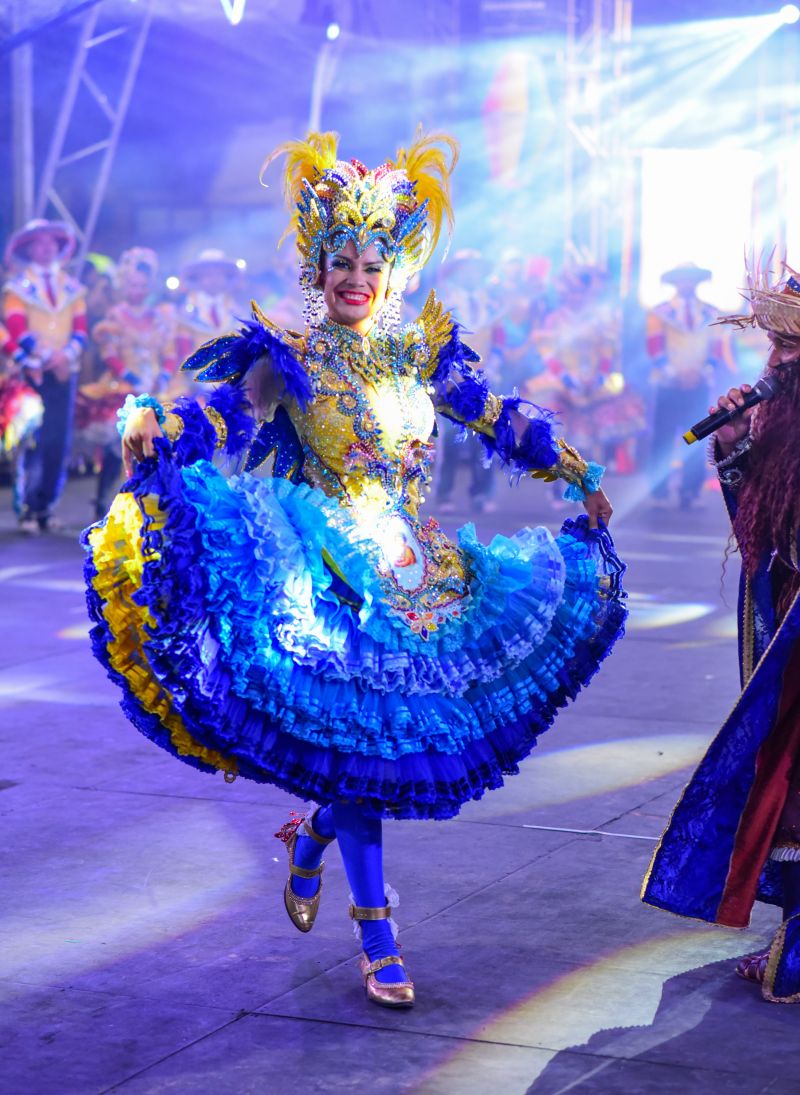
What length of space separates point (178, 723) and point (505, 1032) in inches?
38.5

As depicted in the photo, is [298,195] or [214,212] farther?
[214,212]

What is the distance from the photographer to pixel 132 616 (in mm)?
3600

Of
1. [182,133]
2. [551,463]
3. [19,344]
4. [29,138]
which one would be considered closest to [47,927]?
[551,463]

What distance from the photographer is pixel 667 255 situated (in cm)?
1855

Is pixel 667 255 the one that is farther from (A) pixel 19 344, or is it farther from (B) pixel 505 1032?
(B) pixel 505 1032

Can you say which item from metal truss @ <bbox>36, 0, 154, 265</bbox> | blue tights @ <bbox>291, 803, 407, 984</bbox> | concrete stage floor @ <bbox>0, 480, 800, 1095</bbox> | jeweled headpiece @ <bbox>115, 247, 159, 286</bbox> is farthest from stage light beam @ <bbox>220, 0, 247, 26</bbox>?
blue tights @ <bbox>291, 803, 407, 984</bbox>

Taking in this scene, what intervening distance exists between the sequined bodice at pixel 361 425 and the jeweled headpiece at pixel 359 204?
7.6 inches

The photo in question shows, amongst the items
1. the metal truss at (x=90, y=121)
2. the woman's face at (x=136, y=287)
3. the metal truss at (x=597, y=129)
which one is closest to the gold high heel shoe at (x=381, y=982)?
the woman's face at (x=136, y=287)

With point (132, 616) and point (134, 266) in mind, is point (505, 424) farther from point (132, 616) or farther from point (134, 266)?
point (134, 266)

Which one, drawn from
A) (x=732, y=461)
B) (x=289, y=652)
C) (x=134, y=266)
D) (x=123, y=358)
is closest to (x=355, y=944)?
(x=289, y=652)

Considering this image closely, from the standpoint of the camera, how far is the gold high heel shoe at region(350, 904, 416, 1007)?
3.67m

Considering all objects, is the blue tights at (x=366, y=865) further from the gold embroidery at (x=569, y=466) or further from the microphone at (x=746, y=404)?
the microphone at (x=746, y=404)

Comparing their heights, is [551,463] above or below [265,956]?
above

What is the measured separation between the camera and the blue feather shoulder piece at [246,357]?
12.9 feet
